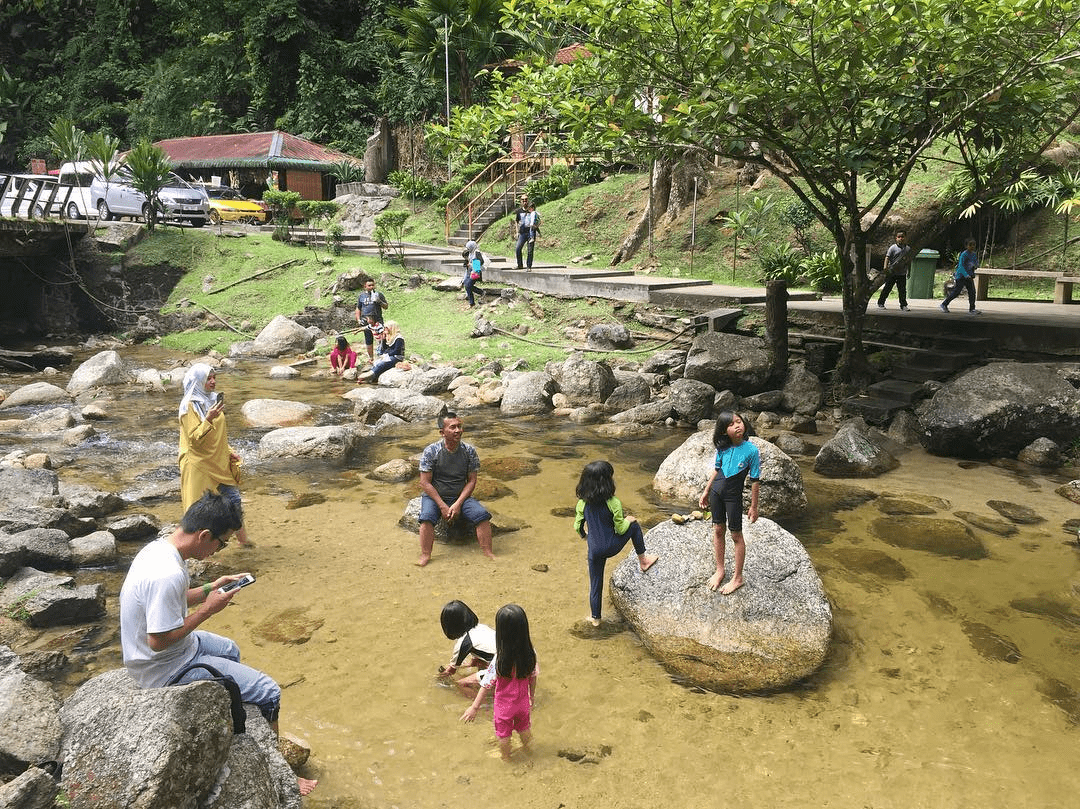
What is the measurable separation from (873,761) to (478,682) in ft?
7.98

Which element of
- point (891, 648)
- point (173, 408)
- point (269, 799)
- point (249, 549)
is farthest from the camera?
point (173, 408)

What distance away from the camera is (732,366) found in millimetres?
13039

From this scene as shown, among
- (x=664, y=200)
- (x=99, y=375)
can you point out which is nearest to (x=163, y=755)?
(x=99, y=375)

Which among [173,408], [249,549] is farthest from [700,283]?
[249,549]

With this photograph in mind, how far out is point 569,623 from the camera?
6297mm

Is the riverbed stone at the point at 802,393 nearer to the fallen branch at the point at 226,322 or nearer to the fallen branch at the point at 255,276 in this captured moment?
→ the fallen branch at the point at 226,322

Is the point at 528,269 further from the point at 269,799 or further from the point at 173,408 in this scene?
the point at 269,799

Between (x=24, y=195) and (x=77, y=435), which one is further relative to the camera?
(x=24, y=195)

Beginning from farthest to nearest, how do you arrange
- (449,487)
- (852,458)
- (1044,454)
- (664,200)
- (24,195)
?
(664,200) < (24,195) < (1044,454) < (852,458) < (449,487)

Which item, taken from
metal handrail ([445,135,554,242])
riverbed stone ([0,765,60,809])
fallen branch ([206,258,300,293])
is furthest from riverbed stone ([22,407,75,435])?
metal handrail ([445,135,554,242])

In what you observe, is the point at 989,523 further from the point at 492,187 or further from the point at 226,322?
the point at 492,187

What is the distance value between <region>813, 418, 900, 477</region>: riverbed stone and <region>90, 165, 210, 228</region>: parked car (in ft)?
72.2

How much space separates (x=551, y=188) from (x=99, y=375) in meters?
14.7

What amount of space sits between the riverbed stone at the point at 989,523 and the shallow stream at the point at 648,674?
0.41 ft
